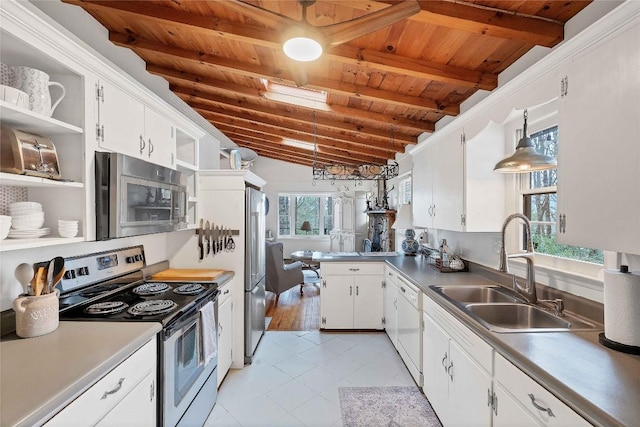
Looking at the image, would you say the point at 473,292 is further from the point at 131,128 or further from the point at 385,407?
the point at 131,128

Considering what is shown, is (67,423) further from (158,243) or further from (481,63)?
(481,63)

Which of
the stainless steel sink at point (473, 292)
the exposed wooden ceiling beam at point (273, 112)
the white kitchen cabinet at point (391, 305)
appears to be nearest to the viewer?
the stainless steel sink at point (473, 292)

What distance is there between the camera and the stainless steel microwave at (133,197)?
1.60 meters

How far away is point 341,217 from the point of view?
751 centimetres

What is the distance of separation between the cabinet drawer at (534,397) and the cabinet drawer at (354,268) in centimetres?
226

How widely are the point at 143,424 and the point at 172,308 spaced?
0.55m

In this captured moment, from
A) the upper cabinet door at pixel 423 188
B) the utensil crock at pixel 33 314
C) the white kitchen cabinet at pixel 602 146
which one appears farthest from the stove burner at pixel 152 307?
the upper cabinet door at pixel 423 188

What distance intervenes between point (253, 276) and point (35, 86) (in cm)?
219

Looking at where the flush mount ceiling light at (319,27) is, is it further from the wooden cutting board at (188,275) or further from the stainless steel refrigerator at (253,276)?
the wooden cutting board at (188,275)

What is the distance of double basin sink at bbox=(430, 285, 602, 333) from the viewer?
4.89ft

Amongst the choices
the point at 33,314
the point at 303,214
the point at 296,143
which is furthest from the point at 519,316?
the point at 303,214

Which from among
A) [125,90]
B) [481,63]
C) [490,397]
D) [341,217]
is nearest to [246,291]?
[125,90]

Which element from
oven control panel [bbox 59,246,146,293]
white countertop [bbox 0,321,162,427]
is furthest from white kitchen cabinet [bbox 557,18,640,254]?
oven control panel [bbox 59,246,146,293]

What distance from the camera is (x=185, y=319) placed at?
5.79ft
